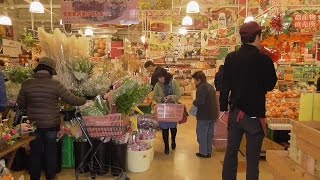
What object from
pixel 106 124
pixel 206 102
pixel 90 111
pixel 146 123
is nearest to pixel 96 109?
pixel 90 111

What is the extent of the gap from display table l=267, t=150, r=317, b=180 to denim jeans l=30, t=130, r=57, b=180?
2597 millimetres

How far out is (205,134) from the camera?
5809 mm

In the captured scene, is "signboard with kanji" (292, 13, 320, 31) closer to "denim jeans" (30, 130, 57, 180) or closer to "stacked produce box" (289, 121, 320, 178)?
"stacked produce box" (289, 121, 320, 178)

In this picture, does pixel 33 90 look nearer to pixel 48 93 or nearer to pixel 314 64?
pixel 48 93

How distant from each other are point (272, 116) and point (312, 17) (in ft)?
7.50

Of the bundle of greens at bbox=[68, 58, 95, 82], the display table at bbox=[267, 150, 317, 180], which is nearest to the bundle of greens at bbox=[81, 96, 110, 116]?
the bundle of greens at bbox=[68, 58, 95, 82]

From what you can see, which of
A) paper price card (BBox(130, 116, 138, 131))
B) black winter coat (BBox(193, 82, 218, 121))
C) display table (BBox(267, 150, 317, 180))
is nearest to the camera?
display table (BBox(267, 150, 317, 180))

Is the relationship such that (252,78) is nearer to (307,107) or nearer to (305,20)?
(307,107)

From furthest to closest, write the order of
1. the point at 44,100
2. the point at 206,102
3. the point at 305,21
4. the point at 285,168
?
the point at 305,21 < the point at 206,102 < the point at 44,100 < the point at 285,168

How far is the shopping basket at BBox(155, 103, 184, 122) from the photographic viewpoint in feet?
18.6

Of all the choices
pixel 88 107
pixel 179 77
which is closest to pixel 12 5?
pixel 179 77

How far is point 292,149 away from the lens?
2812 millimetres

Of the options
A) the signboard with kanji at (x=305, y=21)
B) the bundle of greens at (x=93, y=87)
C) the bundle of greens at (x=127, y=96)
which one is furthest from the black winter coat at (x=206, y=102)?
the signboard with kanji at (x=305, y=21)

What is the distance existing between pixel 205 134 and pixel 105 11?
274 cm
